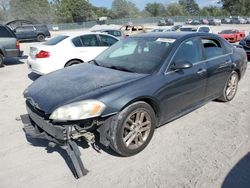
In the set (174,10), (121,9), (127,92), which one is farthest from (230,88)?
(174,10)

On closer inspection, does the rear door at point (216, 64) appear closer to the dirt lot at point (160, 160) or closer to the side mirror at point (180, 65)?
the dirt lot at point (160, 160)

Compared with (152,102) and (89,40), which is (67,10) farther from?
(152,102)

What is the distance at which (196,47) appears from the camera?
4.50 m

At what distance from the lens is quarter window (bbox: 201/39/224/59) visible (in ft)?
15.5

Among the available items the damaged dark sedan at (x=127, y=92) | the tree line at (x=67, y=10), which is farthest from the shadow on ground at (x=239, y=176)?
the tree line at (x=67, y=10)

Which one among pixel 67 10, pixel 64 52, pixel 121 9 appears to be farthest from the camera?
pixel 121 9

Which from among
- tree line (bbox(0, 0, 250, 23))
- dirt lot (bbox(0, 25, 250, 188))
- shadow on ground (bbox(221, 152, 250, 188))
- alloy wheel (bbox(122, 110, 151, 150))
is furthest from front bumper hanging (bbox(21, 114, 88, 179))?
tree line (bbox(0, 0, 250, 23))

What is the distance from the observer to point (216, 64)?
4.82m

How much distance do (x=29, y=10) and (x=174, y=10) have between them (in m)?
69.7

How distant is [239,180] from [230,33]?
764 inches

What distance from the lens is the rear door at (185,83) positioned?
12.7ft

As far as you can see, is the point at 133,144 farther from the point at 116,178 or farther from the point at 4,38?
the point at 4,38

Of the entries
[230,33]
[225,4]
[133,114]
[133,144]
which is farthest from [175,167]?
[225,4]

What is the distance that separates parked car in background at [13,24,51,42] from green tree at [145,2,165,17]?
98.1 m
